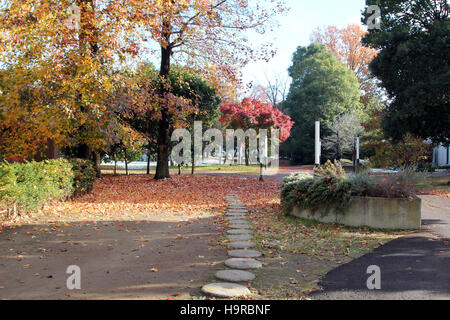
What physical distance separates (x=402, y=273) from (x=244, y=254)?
6.68 feet

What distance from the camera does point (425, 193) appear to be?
42.3ft

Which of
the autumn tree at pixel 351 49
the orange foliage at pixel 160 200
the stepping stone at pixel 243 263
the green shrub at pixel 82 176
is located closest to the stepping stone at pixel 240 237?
the stepping stone at pixel 243 263

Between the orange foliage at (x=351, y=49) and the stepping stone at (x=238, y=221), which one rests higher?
the orange foliage at (x=351, y=49)

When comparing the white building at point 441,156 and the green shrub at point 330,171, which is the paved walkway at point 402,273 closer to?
the green shrub at point 330,171

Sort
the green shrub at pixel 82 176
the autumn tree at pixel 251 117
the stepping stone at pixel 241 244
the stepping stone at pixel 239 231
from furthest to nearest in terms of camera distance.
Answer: the autumn tree at pixel 251 117 → the green shrub at pixel 82 176 → the stepping stone at pixel 239 231 → the stepping stone at pixel 241 244

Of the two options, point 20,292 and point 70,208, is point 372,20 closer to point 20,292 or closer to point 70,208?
point 70,208

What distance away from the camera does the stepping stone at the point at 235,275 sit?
13.1 ft

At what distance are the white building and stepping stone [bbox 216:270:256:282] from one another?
31.4 meters

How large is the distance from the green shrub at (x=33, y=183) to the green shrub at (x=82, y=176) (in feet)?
2.44

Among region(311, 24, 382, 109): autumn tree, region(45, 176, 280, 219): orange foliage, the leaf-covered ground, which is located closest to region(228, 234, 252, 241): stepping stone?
the leaf-covered ground

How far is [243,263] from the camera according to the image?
458 centimetres
